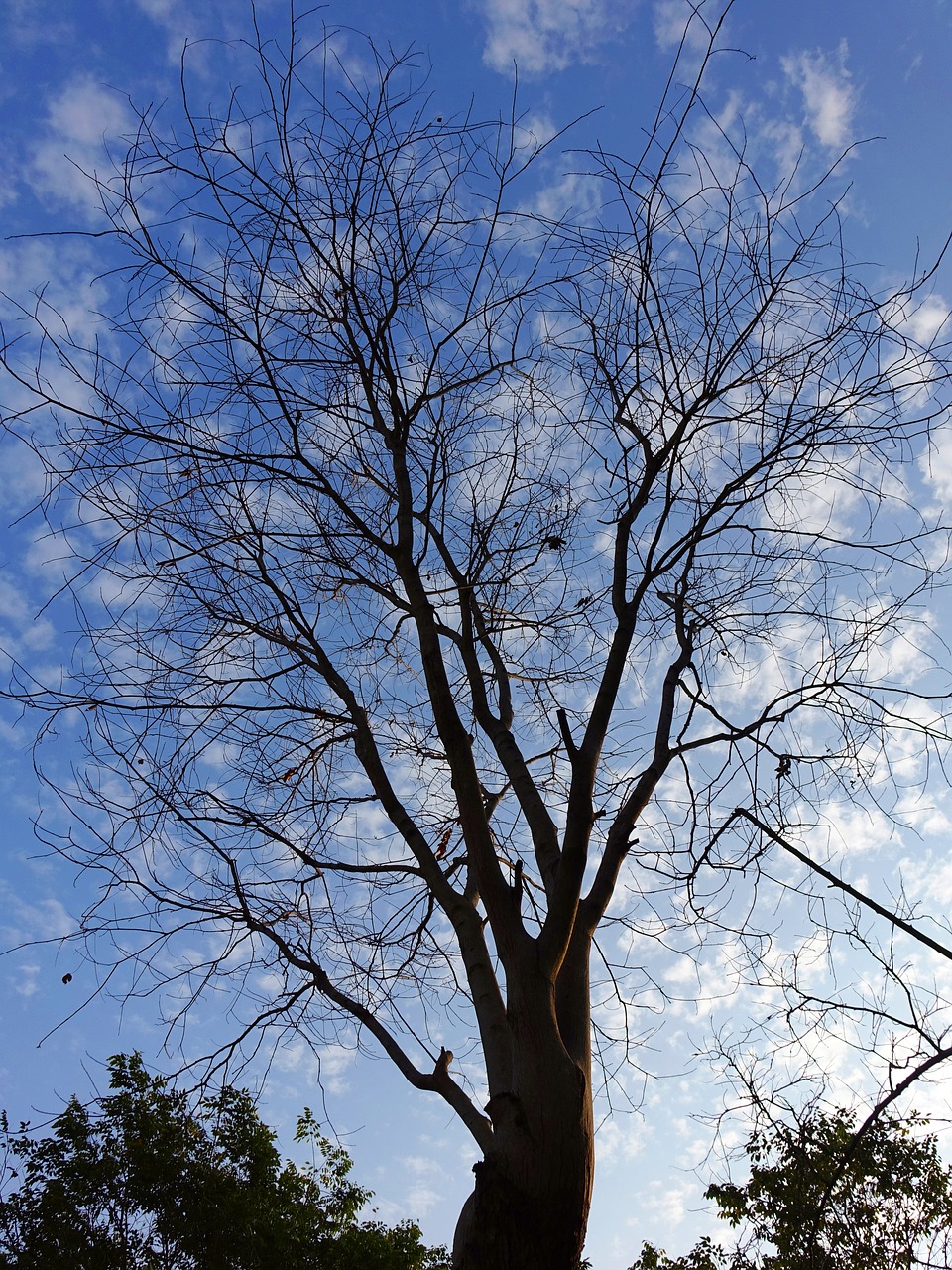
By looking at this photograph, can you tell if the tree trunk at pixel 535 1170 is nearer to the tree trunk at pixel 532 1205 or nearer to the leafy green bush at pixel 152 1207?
the tree trunk at pixel 532 1205

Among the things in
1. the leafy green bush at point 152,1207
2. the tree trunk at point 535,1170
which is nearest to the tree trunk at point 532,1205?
the tree trunk at point 535,1170

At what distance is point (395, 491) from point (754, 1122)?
2980 mm

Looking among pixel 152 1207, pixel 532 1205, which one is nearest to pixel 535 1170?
pixel 532 1205

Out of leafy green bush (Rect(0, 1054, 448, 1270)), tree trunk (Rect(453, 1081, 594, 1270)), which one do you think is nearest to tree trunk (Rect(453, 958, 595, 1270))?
tree trunk (Rect(453, 1081, 594, 1270))

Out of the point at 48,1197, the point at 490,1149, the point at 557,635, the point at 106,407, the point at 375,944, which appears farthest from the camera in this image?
the point at 48,1197

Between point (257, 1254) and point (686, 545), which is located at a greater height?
point (686, 545)

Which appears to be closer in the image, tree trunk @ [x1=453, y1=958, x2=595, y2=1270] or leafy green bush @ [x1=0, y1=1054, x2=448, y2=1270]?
tree trunk @ [x1=453, y1=958, x2=595, y2=1270]

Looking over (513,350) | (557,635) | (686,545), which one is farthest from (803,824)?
(513,350)

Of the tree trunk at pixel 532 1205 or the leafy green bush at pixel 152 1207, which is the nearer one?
the tree trunk at pixel 532 1205

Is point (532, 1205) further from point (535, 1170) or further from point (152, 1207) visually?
point (152, 1207)

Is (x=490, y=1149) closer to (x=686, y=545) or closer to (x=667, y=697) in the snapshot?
(x=667, y=697)

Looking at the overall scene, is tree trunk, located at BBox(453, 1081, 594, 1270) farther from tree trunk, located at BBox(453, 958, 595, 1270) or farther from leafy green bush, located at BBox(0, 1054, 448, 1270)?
leafy green bush, located at BBox(0, 1054, 448, 1270)

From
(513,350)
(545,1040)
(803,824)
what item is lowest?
(545,1040)

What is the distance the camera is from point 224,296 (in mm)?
3713
